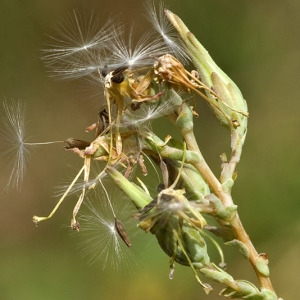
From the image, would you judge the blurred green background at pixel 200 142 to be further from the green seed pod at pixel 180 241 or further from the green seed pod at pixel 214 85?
the green seed pod at pixel 180 241

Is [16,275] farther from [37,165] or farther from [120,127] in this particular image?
[120,127]

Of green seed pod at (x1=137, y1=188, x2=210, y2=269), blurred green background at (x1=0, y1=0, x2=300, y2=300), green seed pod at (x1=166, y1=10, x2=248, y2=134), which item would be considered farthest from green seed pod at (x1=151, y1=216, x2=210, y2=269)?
blurred green background at (x1=0, y1=0, x2=300, y2=300)

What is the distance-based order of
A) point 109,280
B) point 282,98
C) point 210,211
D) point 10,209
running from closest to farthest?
point 210,211 < point 109,280 < point 282,98 < point 10,209

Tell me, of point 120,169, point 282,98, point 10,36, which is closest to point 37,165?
point 10,36

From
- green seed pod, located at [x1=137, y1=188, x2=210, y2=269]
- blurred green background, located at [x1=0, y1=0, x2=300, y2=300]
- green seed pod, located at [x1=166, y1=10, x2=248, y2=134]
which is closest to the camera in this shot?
green seed pod, located at [x1=137, y1=188, x2=210, y2=269]

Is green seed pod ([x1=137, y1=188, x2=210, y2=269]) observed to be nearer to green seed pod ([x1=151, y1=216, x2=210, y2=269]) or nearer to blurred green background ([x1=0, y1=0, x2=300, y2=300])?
green seed pod ([x1=151, y1=216, x2=210, y2=269])

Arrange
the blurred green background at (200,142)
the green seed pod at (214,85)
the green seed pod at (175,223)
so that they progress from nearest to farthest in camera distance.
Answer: the green seed pod at (175,223)
the green seed pod at (214,85)
the blurred green background at (200,142)

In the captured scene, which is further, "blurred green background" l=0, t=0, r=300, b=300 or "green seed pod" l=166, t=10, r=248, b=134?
"blurred green background" l=0, t=0, r=300, b=300

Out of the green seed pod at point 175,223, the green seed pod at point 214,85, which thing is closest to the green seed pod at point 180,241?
the green seed pod at point 175,223
